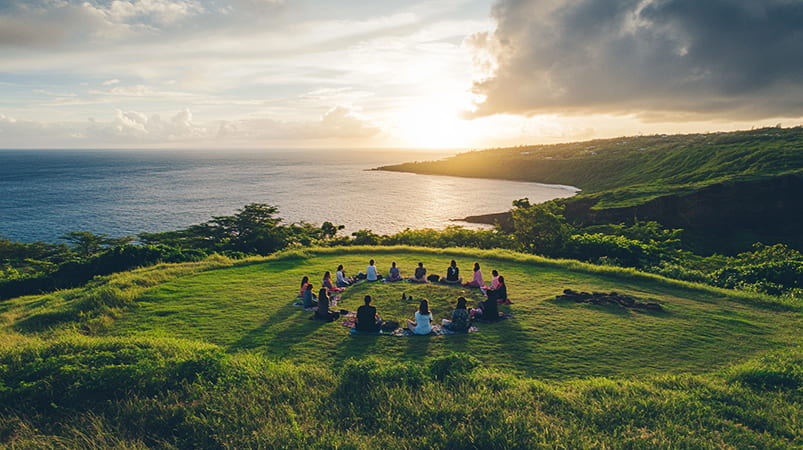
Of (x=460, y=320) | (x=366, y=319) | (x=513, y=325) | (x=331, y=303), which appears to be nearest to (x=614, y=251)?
(x=513, y=325)

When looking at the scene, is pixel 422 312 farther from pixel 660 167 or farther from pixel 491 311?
pixel 660 167

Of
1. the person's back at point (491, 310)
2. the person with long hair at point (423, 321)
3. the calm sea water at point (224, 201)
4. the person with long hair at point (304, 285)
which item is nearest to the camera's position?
the person with long hair at point (423, 321)

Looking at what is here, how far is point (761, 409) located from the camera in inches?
312

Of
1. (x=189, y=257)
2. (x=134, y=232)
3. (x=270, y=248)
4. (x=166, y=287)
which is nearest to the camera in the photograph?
(x=166, y=287)

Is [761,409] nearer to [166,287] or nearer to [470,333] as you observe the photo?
[470,333]

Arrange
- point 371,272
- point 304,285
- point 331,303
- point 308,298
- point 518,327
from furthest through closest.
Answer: point 371,272 → point 331,303 → point 304,285 → point 308,298 → point 518,327

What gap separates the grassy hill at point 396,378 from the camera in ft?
23.3

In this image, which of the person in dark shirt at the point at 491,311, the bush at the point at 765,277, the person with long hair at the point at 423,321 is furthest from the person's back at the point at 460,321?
the bush at the point at 765,277

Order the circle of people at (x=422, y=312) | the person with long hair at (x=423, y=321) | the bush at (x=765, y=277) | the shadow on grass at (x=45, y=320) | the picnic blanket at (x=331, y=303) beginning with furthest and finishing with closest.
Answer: the bush at (x=765, y=277) < the picnic blanket at (x=331, y=303) < the shadow on grass at (x=45, y=320) < the circle of people at (x=422, y=312) < the person with long hair at (x=423, y=321)

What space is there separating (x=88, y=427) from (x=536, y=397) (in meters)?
9.17

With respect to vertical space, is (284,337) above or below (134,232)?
above

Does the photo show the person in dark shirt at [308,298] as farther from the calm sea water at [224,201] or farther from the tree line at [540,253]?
the calm sea water at [224,201]

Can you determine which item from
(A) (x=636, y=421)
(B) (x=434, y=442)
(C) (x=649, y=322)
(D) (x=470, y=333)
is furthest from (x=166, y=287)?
(C) (x=649, y=322)

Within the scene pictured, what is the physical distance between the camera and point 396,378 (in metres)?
8.91
